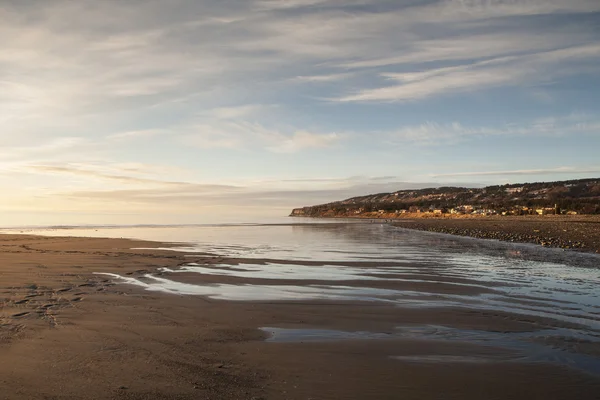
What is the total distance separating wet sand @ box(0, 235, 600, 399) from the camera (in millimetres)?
4789

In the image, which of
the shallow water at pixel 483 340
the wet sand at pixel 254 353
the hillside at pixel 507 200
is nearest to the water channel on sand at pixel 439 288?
the shallow water at pixel 483 340

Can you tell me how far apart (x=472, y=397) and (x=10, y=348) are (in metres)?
5.86

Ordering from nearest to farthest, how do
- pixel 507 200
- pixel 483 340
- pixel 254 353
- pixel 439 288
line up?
pixel 254 353 → pixel 483 340 → pixel 439 288 → pixel 507 200

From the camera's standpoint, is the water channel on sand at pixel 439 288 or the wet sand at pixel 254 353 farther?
the water channel on sand at pixel 439 288

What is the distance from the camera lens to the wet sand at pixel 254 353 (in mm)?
4789

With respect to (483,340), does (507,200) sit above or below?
above

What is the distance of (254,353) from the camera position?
19.7 feet

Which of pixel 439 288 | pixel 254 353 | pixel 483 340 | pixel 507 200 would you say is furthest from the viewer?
pixel 507 200

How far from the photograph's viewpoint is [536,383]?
493 centimetres

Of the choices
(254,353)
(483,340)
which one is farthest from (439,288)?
(254,353)

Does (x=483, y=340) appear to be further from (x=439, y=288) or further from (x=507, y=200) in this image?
(x=507, y=200)

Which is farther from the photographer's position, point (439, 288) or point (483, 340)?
→ point (439, 288)

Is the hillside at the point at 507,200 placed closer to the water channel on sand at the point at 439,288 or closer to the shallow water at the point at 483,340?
the water channel on sand at the point at 439,288

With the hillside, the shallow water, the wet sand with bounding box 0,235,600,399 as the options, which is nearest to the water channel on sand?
the shallow water
